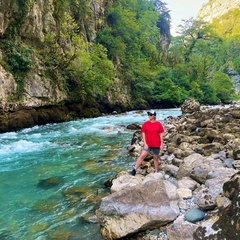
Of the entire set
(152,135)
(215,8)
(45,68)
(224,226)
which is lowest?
(224,226)

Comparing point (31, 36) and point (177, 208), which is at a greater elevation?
point (31, 36)

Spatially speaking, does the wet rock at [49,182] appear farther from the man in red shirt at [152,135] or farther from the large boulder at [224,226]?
the large boulder at [224,226]

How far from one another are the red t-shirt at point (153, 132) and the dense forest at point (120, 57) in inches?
499

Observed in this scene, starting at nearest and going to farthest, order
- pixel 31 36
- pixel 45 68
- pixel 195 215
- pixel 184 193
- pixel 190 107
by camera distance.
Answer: pixel 195 215 < pixel 184 193 < pixel 31 36 < pixel 45 68 < pixel 190 107

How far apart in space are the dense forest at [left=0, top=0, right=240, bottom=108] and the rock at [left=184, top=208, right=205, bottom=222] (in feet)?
50.2

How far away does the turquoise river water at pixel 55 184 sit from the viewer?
454cm

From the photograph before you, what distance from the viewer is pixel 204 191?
4.65 m

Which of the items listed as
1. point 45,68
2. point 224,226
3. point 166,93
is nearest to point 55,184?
point 224,226

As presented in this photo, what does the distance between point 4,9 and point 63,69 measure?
749 centimetres

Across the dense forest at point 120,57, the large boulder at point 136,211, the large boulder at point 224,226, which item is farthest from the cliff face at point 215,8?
the large boulder at point 224,226

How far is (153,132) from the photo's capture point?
269 inches

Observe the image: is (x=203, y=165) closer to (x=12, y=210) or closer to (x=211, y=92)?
(x=12, y=210)

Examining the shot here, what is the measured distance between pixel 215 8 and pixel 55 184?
147 metres

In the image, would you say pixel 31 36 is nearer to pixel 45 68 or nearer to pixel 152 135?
pixel 45 68
